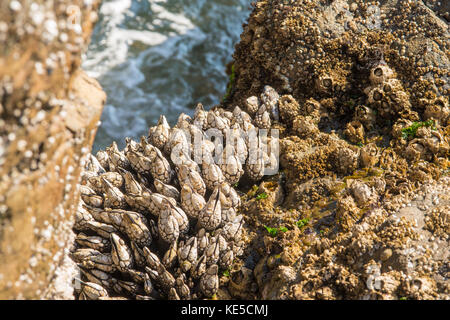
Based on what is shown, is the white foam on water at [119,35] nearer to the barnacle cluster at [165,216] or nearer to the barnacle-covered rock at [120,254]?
the barnacle cluster at [165,216]

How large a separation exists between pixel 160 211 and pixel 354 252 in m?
1.50

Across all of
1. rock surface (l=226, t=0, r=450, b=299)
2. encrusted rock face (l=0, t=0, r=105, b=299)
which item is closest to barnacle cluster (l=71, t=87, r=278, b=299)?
rock surface (l=226, t=0, r=450, b=299)

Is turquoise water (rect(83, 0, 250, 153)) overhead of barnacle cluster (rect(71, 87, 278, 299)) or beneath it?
beneath

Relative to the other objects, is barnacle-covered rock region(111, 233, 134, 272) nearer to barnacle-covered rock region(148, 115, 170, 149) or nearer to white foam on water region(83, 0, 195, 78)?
barnacle-covered rock region(148, 115, 170, 149)

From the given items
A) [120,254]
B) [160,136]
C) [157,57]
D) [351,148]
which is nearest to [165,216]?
[120,254]

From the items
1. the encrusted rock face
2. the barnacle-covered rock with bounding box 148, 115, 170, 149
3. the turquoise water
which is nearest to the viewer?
the encrusted rock face

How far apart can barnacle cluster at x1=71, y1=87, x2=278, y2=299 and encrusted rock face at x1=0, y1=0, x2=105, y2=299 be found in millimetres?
644

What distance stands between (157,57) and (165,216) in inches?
284

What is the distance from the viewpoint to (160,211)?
310cm

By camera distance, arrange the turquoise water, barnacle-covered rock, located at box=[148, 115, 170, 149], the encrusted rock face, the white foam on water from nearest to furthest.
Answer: the encrusted rock face → barnacle-covered rock, located at box=[148, 115, 170, 149] → the turquoise water → the white foam on water

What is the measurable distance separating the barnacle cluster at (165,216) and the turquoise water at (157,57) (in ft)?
14.1

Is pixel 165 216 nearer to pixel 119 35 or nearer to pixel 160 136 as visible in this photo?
pixel 160 136

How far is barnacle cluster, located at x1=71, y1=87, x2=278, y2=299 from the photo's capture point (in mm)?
2982
